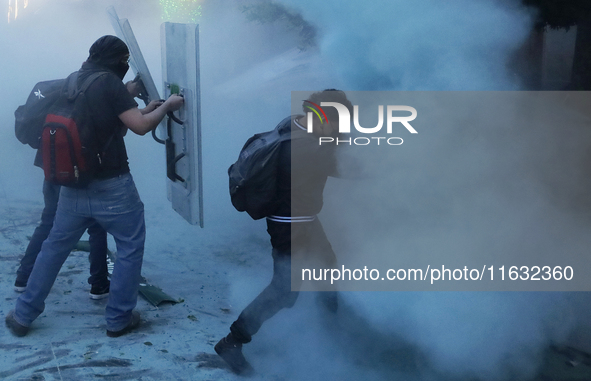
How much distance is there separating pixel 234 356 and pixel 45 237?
5.28 feet

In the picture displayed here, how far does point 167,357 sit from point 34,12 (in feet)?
26.2

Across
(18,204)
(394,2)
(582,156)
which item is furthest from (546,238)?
(18,204)

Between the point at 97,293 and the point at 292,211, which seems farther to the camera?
the point at 97,293

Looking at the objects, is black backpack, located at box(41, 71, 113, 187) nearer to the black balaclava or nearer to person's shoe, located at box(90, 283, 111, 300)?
the black balaclava

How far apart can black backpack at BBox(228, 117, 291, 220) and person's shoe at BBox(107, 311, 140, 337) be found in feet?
3.24

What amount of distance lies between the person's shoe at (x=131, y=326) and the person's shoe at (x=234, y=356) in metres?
0.58

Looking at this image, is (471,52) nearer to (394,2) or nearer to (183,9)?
(394,2)

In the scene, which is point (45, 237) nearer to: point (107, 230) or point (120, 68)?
point (107, 230)

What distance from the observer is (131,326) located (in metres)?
3.00

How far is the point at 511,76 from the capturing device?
3.88 metres

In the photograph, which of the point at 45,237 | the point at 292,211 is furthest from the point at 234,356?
the point at 45,237

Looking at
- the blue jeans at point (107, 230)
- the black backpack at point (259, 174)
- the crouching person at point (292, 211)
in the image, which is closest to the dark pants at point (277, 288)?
the crouching person at point (292, 211)

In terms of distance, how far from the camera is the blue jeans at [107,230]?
8.96ft

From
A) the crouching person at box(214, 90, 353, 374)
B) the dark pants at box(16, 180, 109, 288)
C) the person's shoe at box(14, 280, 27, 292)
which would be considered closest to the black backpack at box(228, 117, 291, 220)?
the crouching person at box(214, 90, 353, 374)
